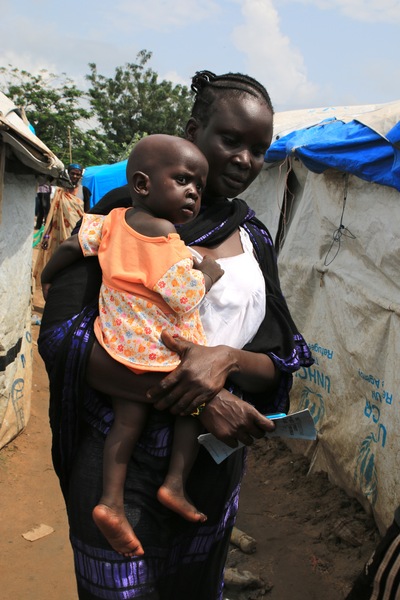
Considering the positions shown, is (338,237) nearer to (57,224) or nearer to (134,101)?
(57,224)

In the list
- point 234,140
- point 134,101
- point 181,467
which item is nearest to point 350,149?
point 234,140

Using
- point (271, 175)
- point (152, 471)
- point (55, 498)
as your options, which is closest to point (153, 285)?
point (152, 471)

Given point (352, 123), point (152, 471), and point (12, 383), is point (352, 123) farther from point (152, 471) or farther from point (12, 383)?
point (152, 471)

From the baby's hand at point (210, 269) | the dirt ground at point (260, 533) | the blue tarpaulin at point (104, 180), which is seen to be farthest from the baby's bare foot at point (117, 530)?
the blue tarpaulin at point (104, 180)

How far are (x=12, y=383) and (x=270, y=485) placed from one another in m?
2.08

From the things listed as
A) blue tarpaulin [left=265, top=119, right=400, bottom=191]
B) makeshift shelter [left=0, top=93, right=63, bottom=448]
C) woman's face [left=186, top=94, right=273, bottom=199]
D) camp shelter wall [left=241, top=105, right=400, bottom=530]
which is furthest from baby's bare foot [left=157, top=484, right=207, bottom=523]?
blue tarpaulin [left=265, top=119, right=400, bottom=191]

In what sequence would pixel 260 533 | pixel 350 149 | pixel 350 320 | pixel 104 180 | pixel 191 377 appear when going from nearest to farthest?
1. pixel 191 377
2. pixel 260 533
3. pixel 350 149
4. pixel 350 320
5. pixel 104 180

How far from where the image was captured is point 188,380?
56.0 inches

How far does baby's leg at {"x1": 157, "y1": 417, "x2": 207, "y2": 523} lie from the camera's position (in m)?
1.49

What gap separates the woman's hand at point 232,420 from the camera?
1.47 m

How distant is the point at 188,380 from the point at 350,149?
3142 mm

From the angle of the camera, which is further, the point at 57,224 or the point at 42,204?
the point at 42,204

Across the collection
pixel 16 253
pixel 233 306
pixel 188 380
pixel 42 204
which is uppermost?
pixel 233 306

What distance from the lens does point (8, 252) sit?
4.02 m
